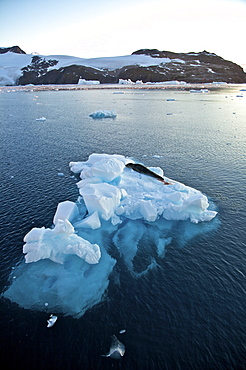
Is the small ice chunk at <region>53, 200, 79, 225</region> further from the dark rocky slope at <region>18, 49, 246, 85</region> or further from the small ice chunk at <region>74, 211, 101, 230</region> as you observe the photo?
the dark rocky slope at <region>18, 49, 246, 85</region>

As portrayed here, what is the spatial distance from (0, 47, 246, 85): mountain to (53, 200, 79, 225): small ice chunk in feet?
469

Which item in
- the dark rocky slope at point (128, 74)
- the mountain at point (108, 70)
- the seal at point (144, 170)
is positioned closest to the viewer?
the seal at point (144, 170)

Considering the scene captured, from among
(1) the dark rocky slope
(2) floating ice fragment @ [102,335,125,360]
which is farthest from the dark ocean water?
(1) the dark rocky slope

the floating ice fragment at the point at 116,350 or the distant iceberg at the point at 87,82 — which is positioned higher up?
the distant iceberg at the point at 87,82

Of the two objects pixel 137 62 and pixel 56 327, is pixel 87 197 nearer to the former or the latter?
pixel 56 327

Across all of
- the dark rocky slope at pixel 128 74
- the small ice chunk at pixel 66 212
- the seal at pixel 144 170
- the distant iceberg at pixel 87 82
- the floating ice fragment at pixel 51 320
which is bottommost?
the floating ice fragment at pixel 51 320

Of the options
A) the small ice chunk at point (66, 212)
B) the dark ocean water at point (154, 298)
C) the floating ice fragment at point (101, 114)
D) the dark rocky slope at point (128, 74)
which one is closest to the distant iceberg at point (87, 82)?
the dark rocky slope at point (128, 74)

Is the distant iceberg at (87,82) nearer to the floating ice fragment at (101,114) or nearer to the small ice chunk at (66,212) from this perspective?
the floating ice fragment at (101,114)

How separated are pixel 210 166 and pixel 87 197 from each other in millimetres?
12772

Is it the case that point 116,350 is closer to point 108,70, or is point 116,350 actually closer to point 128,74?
point 128,74

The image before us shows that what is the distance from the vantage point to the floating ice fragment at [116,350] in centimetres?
762

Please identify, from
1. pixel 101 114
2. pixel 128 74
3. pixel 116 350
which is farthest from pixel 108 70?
pixel 116 350

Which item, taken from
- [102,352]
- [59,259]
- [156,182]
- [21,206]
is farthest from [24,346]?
[156,182]

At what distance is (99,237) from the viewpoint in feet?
42.0
